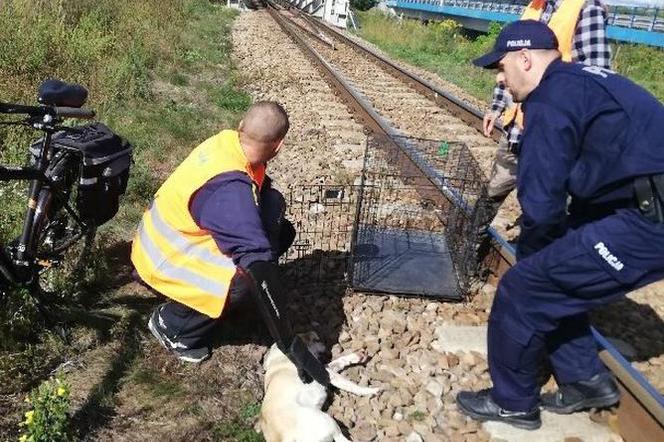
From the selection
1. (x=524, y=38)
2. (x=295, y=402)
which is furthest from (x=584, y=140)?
(x=295, y=402)

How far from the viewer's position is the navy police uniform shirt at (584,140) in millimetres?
2592

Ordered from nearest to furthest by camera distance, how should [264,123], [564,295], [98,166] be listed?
[564,295] → [264,123] → [98,166]

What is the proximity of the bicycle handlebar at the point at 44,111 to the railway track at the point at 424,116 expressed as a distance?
3.12m

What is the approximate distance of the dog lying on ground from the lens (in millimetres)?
2773

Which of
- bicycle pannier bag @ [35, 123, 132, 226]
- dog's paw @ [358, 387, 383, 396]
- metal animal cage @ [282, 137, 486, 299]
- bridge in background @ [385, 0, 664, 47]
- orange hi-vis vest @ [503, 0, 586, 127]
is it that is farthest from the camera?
bridge in background @ [385, 0, 664, 47]

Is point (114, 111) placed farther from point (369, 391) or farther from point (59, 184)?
point (369, 391)

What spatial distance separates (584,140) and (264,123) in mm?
1620

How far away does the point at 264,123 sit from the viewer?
3131mm

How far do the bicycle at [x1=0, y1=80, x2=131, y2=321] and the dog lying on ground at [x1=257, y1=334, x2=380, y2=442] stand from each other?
1389mm

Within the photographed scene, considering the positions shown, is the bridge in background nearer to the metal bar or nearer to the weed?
the metal bar

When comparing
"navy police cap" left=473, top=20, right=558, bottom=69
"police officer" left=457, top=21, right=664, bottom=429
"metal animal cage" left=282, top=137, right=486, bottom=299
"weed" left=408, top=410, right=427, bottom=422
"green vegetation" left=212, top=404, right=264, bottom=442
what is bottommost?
"weed" left=408, top=410, right=427, bottom=422

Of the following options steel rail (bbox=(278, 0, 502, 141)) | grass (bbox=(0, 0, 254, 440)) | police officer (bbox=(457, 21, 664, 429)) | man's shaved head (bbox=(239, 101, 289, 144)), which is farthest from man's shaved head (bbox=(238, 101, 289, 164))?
steel rail (bbox=(278, 0, 502, 141))

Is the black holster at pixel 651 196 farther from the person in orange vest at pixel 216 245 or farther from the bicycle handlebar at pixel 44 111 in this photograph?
the bicycle handlebar at pixel 44 111

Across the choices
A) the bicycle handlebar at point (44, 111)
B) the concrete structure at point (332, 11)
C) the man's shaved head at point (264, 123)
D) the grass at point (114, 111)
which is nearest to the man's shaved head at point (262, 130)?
the man's shaved head at point (264, 123)
